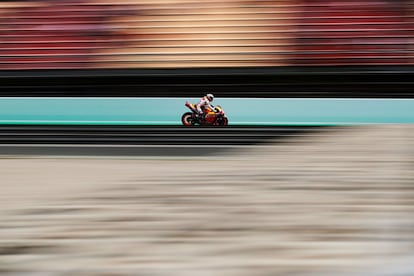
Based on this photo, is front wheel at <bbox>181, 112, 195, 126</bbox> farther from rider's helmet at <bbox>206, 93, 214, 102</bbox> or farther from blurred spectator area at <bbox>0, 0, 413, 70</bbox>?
blurred spectator area at <bbox>0, 0, 413, 70</bbox>

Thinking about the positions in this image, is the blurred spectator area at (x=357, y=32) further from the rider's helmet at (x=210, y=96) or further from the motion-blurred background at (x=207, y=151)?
the rider's helmet at (x=210, y=96)

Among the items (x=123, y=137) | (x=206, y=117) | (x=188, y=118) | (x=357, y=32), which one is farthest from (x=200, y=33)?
(x=188, y=118)

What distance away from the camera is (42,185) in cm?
373

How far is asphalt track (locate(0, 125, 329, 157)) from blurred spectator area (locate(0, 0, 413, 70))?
29.2 inches

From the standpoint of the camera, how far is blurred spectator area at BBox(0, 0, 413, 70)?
6211 millimetres

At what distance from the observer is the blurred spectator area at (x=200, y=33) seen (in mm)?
6211

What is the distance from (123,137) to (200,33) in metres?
1.43

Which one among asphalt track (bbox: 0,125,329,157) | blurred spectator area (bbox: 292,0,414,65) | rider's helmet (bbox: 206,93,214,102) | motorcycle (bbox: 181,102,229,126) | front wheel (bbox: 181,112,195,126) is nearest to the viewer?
asphalt track (bbox: 0,125,329,157)

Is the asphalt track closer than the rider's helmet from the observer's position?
Yes

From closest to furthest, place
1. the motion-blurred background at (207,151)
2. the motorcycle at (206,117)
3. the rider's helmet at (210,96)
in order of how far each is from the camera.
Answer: the motion-blurred background at (207,151)
the rider's helmet at (210,96)
the motorcycle at (206,117)

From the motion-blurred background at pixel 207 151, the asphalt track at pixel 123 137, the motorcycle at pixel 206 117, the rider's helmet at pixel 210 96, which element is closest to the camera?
the motion-blurred background at pixel 207 151

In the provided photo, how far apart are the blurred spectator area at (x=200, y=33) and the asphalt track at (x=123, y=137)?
29.2 inches

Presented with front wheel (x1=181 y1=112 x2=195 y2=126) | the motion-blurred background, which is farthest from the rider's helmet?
front wheel (x1=181 y1=112 x2=195 y2=126)

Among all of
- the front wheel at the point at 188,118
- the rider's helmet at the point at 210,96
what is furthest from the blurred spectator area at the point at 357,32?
the front wheel at the point at 188,118
